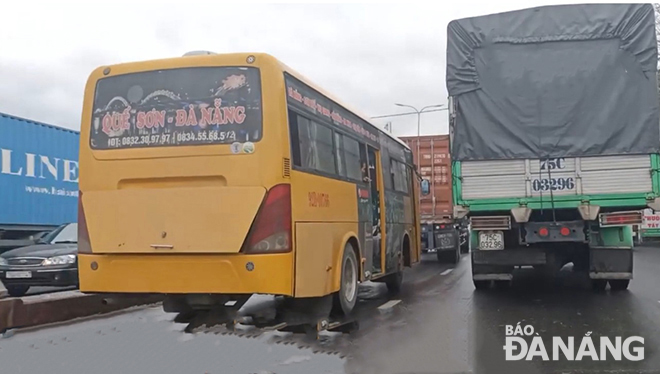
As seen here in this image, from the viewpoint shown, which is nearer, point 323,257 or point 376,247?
point 323,257

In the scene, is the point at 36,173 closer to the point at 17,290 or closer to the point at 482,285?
the point at 17,290

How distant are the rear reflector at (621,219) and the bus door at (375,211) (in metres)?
3.29

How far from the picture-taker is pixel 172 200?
6.76 meters

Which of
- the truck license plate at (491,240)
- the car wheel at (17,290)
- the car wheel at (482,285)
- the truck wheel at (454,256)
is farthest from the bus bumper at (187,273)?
the truck wheel at (454,256)

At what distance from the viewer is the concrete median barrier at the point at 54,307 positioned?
7629 millimetres

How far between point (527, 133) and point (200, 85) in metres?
5.31

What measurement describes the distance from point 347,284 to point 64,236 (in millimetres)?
7296

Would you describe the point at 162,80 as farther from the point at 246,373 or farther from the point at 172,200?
the point at 246,373

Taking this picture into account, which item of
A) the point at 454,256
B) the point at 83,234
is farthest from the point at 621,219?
the point at 454,256

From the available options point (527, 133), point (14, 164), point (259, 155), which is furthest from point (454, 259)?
point (259, 155)

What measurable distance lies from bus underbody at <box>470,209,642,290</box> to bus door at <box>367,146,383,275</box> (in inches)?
57.2

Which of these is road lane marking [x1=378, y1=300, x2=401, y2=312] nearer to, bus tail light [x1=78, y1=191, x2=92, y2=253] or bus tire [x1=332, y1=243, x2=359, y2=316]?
bus tire [x1=332, y1=243, x2=359, y2=316]

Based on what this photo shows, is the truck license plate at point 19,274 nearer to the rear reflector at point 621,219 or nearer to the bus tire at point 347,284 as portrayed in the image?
the bus tire at point 347,284

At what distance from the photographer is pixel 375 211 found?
10141 mm
